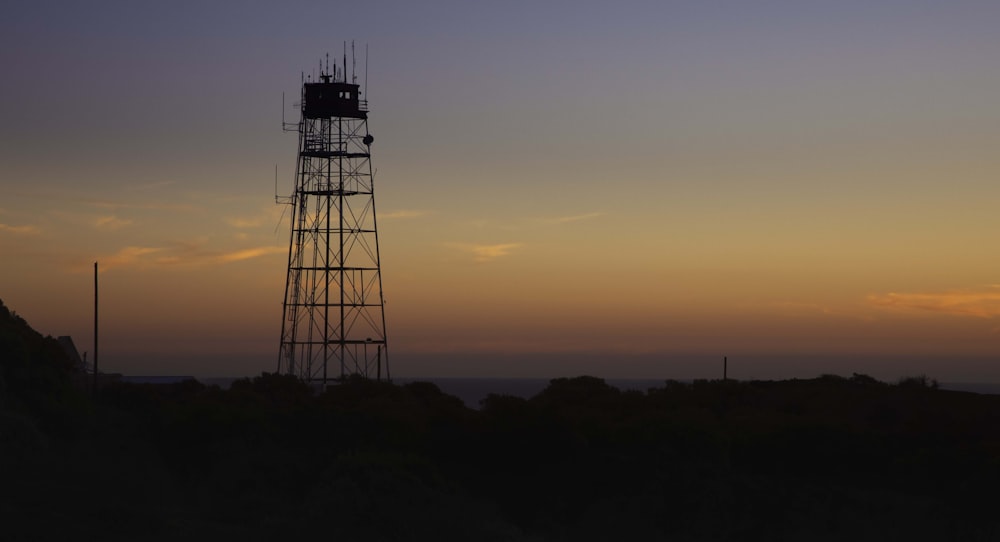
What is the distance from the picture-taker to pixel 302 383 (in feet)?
165

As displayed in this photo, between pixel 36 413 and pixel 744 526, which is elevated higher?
pixel 36 413

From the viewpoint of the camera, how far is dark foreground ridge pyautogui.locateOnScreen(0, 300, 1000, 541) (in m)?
31.1

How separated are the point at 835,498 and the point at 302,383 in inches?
899

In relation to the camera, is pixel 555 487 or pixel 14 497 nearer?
pixel 14 497

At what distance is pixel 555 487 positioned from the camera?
35.7 metres

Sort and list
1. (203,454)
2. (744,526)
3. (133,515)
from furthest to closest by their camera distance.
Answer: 1. (203,454)
2. (744,526)
3. (133,515)

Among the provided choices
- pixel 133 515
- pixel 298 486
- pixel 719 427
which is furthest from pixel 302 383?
pixel 133 515

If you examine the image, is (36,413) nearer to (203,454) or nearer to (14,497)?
(203,454)

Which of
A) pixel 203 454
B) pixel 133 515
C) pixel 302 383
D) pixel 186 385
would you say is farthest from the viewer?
pixel 186 385

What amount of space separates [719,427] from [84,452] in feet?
57.5

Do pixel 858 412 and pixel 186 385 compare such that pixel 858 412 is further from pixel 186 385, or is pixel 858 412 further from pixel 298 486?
pixel 186 385

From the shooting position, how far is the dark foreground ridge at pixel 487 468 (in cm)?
3114

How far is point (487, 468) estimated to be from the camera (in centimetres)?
3722

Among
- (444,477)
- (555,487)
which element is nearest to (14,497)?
(444,477)
